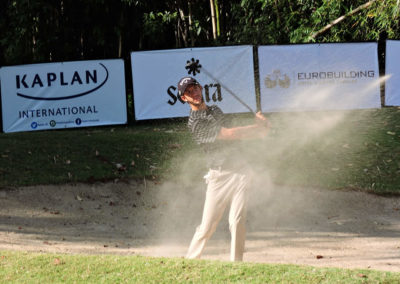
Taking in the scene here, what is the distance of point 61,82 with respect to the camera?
46.4 ft

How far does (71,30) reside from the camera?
20.2 meters

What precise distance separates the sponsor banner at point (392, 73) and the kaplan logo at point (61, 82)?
21.8ft

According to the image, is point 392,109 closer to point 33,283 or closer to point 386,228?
point 386,228

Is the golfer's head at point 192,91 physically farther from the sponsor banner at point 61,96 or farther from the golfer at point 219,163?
the sponsor banner at point 61,96

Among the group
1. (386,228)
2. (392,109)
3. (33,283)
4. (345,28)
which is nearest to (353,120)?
(392,109)

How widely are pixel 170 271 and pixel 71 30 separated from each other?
53.1 ft

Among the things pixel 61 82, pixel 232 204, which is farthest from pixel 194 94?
pixel 61 82

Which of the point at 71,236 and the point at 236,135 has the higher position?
the point at 236,135

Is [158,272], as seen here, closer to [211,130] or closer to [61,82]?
[211,130]

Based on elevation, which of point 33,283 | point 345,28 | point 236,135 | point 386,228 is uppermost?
point 345,28

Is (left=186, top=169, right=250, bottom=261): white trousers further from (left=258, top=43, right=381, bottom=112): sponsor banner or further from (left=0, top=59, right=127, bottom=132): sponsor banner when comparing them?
(left=258, top=43, right=381, bottom=112): sponsor banner

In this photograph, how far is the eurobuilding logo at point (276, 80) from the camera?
47.6 feet

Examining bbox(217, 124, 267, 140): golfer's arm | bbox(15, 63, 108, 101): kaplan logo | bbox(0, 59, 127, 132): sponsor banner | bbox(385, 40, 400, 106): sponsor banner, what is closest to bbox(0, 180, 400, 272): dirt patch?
bbox(217, 124, 267, 140): golfer's arm

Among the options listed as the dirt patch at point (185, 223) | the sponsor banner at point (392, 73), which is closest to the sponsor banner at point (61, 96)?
the dirt patch at point (185, 223)
